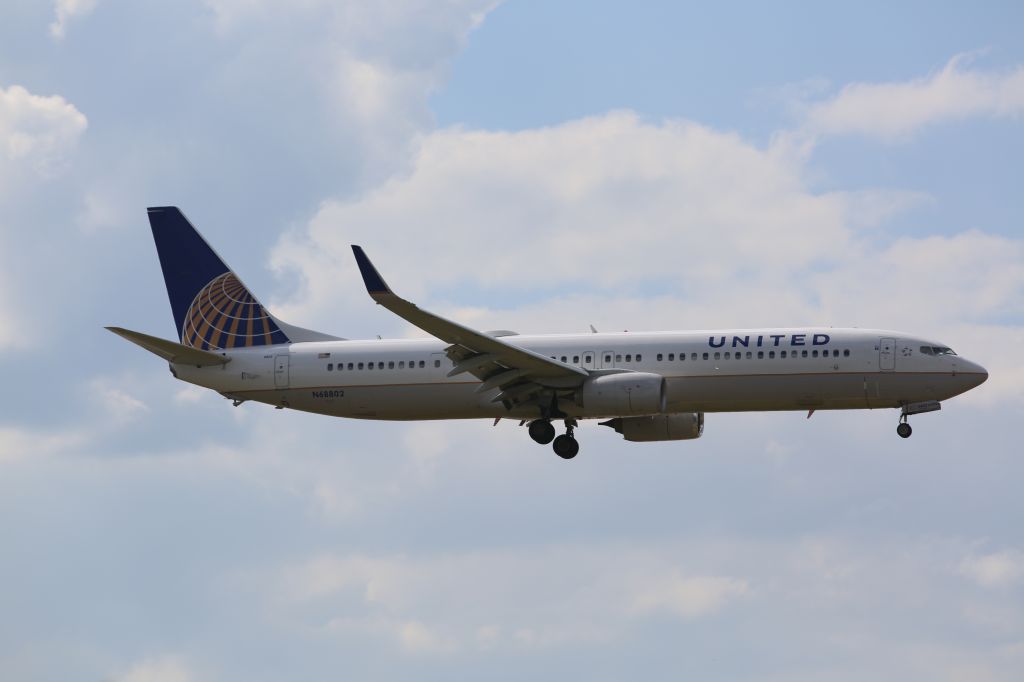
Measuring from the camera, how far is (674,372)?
5131 centimetres

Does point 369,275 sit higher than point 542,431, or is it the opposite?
point 369,275

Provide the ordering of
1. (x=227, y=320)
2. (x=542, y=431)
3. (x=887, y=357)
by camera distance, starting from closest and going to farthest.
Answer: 1. (x=887, y=357)
2. (x=542, y=431)
3. (x=227, y=320)

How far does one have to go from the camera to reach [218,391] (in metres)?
56.1

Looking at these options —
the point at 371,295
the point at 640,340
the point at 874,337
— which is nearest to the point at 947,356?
the point at 874,337

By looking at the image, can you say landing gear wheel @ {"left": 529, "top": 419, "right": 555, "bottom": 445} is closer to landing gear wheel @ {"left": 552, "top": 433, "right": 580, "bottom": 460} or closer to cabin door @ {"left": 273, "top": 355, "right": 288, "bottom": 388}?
landing gear wheel @ {"left": 552, "top": 433, "right": 580, "bottom": 460}

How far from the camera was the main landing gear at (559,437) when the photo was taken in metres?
53.8

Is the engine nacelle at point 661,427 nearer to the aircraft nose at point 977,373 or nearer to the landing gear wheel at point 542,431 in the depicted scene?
the landing gear wheel at point 542,431

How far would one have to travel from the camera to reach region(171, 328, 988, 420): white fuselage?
50531 mm

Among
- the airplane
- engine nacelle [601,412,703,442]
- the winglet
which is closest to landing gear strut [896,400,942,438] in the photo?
the airplane

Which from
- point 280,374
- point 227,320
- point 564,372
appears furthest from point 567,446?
point 227,320

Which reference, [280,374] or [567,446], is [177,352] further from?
[567,446]

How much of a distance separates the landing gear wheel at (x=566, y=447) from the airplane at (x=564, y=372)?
0.05 m

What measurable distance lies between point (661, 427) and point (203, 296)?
18001mm

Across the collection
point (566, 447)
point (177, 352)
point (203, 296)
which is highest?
point (203, 296)
